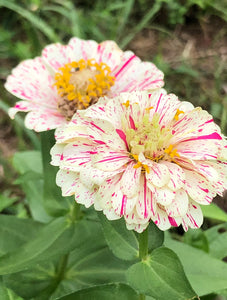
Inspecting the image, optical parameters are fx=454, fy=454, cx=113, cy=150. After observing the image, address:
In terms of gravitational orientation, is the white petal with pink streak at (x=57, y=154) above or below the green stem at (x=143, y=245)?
above

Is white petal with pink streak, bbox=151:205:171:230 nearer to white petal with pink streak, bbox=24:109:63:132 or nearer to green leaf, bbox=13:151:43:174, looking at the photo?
white petal with pink streak, bbox=24:109:63:132

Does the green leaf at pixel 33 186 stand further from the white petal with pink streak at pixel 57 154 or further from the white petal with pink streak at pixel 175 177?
the white petal with pink streak at pixel 175 177

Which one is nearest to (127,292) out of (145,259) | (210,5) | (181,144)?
(145,259)

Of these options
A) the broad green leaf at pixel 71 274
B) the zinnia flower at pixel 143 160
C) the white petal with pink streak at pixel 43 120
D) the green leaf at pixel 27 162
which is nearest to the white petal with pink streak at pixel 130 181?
the zinnia flower at pixel 143 160

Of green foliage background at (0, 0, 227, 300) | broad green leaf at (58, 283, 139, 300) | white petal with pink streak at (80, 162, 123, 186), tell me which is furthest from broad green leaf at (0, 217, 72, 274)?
white petal with pink streak at (80, 162, 123, 186)

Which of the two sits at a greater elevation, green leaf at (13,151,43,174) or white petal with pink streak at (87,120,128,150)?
white petal with pink streak at (87,120,128,150)

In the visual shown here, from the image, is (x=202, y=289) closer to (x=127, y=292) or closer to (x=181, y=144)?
(x=127, y=292)

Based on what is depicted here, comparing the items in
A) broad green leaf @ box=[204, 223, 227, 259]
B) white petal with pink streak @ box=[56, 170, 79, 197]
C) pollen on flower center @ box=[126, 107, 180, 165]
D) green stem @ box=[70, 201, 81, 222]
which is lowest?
broad green leaf @ box=[204, 223, 227, 259]
